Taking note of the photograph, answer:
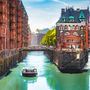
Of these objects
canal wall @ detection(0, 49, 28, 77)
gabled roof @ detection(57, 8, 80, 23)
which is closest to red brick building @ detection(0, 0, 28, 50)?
canal wall @ detection(0, 49, 28, 77)

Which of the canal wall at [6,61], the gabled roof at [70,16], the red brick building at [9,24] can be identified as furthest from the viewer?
the gabled roof at [70,16]

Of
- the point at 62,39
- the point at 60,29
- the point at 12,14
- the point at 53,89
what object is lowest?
the point at 53,89

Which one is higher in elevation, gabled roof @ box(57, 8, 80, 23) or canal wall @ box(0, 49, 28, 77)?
gabled roof @ box(57, 8, 80, 23)

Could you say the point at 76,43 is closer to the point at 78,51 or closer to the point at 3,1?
the point at 78,51

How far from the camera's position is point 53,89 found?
36.8m

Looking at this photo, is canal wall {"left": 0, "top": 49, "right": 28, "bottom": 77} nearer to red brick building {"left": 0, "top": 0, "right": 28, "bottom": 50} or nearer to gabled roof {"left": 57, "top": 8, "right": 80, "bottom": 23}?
red brick building {"left": 0, "top": 0, "right": 28, "bottom": 50}

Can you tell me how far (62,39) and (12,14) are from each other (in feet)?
76.9

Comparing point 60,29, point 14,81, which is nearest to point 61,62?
point 14,81

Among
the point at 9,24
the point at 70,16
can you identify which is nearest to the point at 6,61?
the point at 9,24

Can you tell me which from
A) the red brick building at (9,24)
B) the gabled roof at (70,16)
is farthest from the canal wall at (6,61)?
the gabled roof at (70,16)

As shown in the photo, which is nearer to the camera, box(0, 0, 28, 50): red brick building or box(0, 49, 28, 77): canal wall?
box(0, 49, 28, 77): canal wall

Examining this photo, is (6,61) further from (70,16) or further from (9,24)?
(70,16)

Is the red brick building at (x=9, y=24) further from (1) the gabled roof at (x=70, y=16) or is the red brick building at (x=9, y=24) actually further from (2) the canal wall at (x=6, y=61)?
(1) the gabled roof at (x=70, y=16)

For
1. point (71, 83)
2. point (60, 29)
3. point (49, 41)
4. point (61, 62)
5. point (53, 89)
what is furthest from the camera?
point (49, 41)
